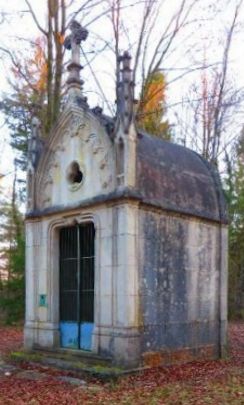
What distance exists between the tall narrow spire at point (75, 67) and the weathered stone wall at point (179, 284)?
3153mm

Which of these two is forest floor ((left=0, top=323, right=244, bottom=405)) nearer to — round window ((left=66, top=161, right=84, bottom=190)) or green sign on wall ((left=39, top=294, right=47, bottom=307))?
green sign on wall ((left=39, top=294, right=47, bottom=307))

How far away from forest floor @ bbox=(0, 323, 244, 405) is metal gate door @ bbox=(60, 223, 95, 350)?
0.88 metres

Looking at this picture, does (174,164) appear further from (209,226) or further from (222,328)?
(222,328)

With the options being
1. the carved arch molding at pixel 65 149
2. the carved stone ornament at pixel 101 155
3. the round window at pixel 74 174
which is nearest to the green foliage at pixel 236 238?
the carved arch molding at pixel 65 149

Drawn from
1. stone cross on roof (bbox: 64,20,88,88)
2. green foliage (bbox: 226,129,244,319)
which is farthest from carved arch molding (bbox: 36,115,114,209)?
green foliage (bbox: 226,129,244,319)

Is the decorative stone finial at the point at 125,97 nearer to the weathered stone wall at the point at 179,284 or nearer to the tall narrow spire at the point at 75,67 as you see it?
the tall narrow spire at the point at 75,67

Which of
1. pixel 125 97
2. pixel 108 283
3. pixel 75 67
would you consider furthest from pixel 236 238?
pixel 125 97

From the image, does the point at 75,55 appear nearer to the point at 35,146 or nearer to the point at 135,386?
the point at 35,146

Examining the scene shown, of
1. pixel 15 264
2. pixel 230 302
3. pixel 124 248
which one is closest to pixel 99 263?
pixel 124 248

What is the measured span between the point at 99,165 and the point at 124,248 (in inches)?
72.8

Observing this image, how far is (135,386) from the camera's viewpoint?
27.9 feet

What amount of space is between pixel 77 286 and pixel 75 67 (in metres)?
4.67

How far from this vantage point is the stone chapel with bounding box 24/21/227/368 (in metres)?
9.70

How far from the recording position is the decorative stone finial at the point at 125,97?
9.79 meters
